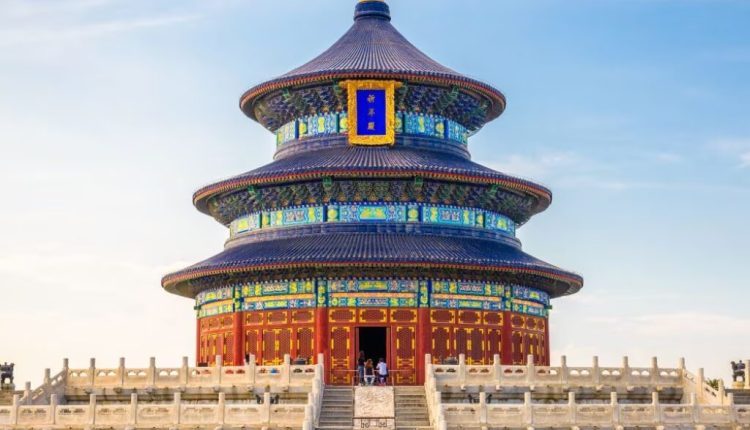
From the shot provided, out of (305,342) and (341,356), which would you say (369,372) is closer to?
(341,356)

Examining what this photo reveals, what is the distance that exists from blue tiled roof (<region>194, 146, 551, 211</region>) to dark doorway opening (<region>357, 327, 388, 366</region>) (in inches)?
270

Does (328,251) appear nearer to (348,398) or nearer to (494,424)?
(348,398)

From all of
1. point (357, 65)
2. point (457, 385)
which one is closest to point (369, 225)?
point (357, 65)

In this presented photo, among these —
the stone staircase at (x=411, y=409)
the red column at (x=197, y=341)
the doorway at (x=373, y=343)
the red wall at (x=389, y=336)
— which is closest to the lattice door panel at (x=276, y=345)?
the red wall at (x=389, y=336)

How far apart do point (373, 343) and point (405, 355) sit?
254 cm

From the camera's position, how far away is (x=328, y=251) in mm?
56938

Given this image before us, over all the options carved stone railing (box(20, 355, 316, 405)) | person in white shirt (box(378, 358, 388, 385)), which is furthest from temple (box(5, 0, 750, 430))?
person in white shirt (box(378, 358, 388, 385))

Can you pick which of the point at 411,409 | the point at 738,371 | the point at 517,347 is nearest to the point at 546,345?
the point at 517,347

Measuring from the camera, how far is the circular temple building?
188ft

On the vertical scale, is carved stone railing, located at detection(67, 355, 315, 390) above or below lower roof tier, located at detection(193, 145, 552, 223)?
below

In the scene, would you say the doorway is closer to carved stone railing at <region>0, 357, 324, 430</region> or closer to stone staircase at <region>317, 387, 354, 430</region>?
carved stone railing at <region>0, 357, 324, 430</region>

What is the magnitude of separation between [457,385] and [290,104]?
2278cm

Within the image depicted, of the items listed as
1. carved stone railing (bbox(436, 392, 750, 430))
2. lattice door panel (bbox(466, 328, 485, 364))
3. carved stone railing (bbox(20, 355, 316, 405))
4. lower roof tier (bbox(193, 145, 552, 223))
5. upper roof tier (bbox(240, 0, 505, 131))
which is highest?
upper roof tier (bbox(240, 0, 505, 131))

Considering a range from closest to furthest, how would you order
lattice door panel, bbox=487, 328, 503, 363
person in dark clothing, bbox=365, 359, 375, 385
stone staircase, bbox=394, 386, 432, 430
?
stone staircase, bbox=394, 386, 432, 430 < person in dark clothing, bbox=365, 359, 375, 385 < lattice door panel, bbox=487, 328, 503, 363
